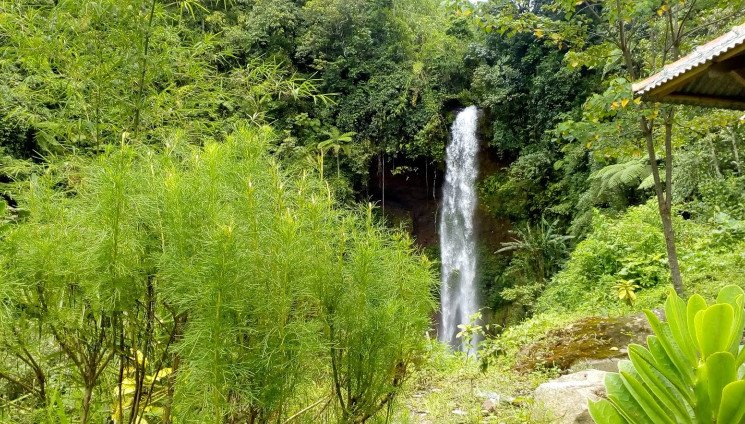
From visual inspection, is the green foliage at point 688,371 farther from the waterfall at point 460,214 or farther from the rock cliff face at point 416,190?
the rock cliff face at point 416,190

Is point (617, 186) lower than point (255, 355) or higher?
higher

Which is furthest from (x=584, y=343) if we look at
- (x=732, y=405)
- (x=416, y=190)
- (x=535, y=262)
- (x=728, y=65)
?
(x=416, y=190)

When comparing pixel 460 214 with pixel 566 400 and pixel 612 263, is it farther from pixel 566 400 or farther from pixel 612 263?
pixel 566 400

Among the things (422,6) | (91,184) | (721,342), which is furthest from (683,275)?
(422,6)

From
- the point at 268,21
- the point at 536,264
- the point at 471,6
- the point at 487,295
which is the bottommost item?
the point at 487,295

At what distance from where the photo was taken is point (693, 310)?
2.76 feet

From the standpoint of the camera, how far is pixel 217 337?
1.18 metres

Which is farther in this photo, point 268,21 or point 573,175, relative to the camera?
point 268,21

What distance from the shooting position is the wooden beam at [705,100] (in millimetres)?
3258

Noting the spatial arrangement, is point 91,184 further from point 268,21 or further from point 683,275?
point 268,21

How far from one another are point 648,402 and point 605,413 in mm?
80

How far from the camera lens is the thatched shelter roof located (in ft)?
8.49

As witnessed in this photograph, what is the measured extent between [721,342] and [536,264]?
11.6 meters

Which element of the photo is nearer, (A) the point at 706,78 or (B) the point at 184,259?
(B) the point at 184,259
